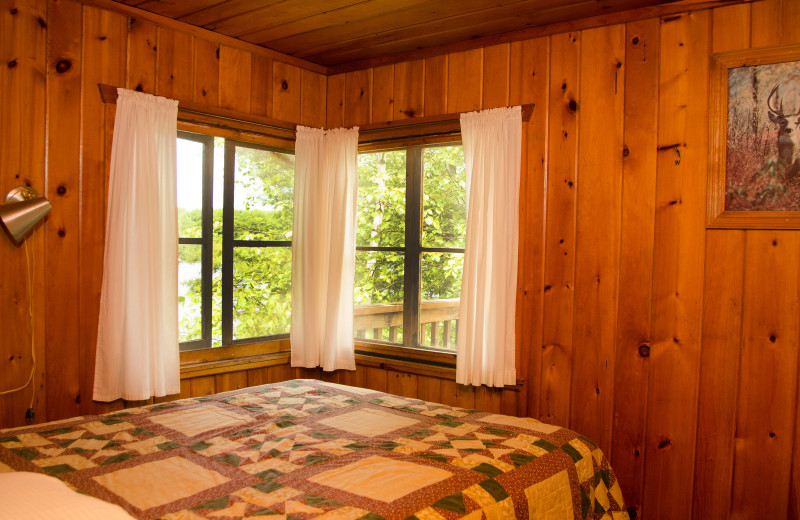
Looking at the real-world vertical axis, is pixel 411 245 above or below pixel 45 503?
above

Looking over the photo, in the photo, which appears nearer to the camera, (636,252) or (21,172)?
(21,172)

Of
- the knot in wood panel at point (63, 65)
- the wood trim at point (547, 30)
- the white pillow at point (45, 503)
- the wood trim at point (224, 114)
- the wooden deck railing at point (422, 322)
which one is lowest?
the white pillow at point (45, 503)

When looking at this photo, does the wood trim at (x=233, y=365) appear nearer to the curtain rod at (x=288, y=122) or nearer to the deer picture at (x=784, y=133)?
the curtain rod at (x=288, y=122)

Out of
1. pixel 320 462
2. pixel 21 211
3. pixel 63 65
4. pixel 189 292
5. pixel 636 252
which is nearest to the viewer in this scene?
pixel 320 462

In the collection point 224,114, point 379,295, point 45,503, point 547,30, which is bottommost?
point 45,503

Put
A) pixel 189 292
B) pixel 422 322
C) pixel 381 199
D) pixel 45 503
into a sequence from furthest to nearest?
pixel 381 199
pixel 422 322
pixel 189 292
pixel 45 503

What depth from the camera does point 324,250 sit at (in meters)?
3.51

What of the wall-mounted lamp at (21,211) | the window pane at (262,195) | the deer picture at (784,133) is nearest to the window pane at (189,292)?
the window pane at (262,195)

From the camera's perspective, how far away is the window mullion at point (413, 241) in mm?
3330

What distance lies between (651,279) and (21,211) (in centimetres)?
248

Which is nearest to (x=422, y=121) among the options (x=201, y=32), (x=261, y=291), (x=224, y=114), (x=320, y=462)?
(x=224, y=114)

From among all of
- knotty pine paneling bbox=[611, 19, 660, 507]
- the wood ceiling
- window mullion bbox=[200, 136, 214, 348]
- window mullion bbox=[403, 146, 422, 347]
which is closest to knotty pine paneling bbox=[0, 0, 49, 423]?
the wood ceiling

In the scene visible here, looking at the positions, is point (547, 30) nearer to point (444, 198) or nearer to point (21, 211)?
point (444, 198)

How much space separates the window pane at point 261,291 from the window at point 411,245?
0.41 m
